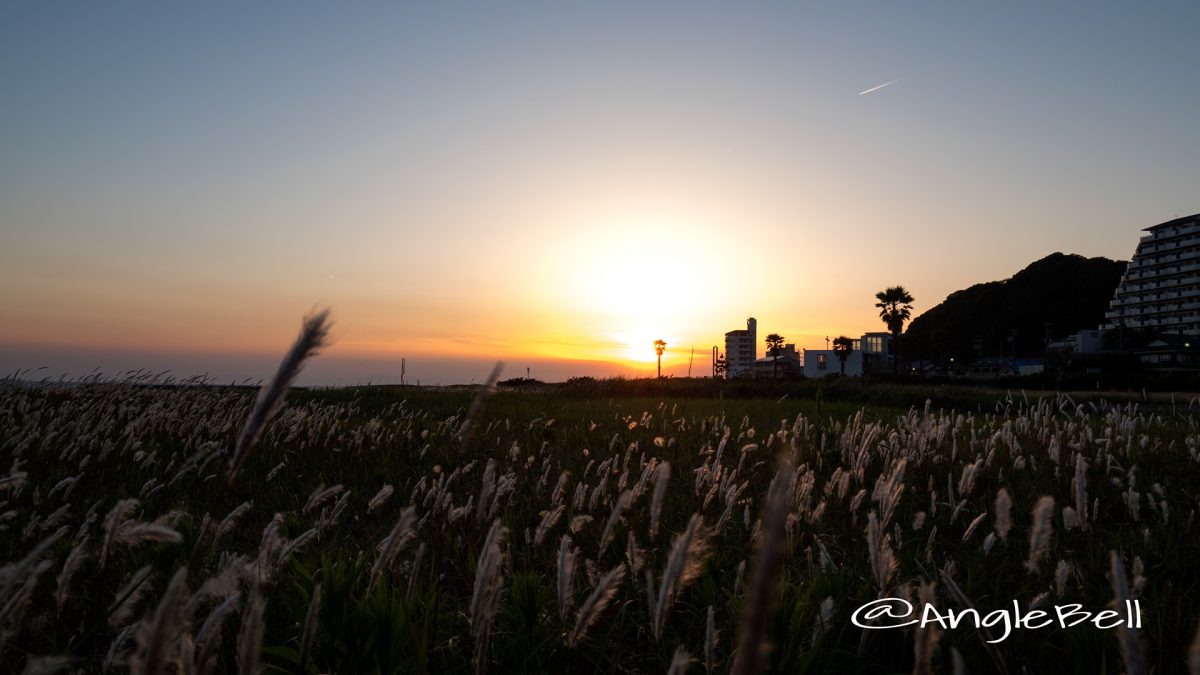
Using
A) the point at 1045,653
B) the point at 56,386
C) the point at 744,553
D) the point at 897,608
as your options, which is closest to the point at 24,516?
the point at 744,553

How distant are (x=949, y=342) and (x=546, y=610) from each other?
6614 inches

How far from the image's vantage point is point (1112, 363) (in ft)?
287

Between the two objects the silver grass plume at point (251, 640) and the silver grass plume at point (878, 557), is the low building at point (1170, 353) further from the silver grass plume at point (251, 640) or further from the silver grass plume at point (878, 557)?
the silver grass plume at point (251, 640)

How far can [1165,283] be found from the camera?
5118 inches

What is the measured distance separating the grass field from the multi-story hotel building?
15668cm

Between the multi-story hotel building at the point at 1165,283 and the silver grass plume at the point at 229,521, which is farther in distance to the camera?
the multi-story hotel building at the point at 1165,283

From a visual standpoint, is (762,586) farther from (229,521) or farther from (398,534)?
(229,521)

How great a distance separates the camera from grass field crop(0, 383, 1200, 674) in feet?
5.10

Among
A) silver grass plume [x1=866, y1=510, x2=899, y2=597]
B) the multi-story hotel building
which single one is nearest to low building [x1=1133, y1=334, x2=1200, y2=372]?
the multi-story hotel building

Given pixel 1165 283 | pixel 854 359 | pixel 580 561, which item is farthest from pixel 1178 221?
pixel 580 561

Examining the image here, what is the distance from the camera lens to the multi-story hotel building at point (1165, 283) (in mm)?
123938

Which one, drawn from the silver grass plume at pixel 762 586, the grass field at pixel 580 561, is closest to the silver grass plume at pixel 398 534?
the grass field at pixel 580 561

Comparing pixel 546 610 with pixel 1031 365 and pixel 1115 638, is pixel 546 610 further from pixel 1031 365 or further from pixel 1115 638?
pixel 1031 365

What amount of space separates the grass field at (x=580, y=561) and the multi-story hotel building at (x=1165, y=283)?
514 ft
